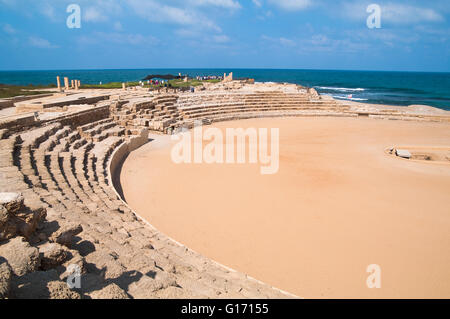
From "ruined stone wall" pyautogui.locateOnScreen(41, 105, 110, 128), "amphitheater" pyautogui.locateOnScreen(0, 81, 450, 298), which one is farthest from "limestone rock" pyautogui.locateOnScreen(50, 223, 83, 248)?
"ruined stone wall" pyautogui.locateOnScreen(41, 105, 110, 128)

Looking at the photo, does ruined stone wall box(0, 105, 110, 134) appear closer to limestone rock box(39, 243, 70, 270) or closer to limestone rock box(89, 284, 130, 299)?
limestone rock box(39, 243, 70, 270)

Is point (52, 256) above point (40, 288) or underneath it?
underneath

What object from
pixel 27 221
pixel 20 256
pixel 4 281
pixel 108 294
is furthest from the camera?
pixel 27 221

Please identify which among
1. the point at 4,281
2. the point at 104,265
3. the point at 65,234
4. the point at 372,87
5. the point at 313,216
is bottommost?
the point at 313,216

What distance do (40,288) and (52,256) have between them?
0.85 m

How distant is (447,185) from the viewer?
400 inches

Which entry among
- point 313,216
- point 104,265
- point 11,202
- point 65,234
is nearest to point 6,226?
point 11,202

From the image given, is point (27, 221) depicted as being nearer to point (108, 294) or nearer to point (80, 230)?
point (80, 230)

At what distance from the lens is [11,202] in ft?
11.9

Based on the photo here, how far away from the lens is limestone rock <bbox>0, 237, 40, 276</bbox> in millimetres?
3000

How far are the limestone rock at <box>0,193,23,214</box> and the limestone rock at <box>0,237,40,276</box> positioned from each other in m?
0.49

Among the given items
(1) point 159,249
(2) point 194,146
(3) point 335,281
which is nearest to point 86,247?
(1) point 159,249

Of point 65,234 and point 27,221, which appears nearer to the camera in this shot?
point 27,221

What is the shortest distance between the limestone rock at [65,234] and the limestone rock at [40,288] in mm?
1180
